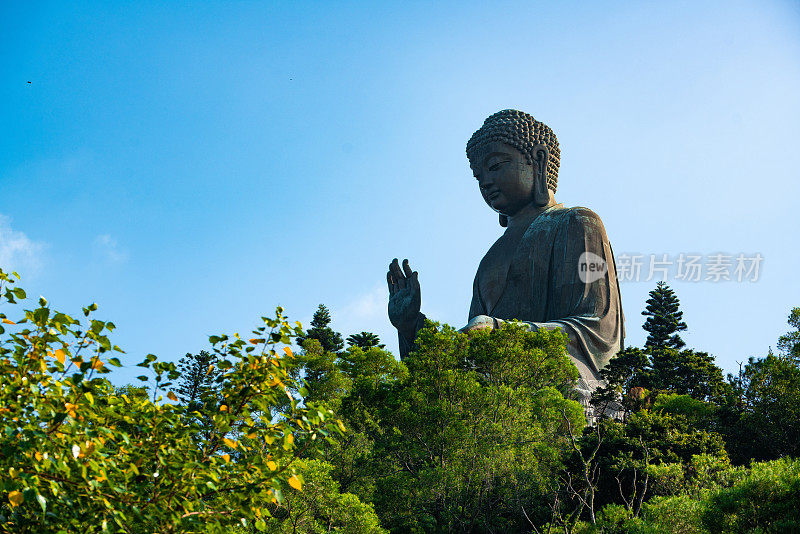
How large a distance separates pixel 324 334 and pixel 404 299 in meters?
9.47

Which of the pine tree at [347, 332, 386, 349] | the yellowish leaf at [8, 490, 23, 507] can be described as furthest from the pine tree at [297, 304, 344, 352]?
the yellowish leaf at [8, 490, 23, 507]

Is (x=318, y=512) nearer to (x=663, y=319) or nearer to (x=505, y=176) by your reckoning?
(x=505, y=176)

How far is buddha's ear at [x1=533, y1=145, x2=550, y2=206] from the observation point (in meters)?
16.6

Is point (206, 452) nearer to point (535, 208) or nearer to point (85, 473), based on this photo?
point (85, 473)

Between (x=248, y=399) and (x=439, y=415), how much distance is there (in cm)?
576

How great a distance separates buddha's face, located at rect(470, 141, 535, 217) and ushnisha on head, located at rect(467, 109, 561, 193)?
136 millimetres

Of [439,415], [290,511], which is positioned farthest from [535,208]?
[290,511]

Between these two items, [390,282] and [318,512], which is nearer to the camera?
[318,512]

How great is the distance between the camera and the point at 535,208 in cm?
1669

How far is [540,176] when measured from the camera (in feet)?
54.7

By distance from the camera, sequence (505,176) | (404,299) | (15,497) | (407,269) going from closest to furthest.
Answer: (15,497), (404,299), (407,269), (505,176)

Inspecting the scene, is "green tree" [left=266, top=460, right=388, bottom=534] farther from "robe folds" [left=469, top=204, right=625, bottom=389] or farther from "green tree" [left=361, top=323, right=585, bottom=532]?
"robe folds" [left=469, top=204, right=625, bottom=389]

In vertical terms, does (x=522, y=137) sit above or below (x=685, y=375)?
above

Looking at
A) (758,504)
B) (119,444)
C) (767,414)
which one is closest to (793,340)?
(767,414)
